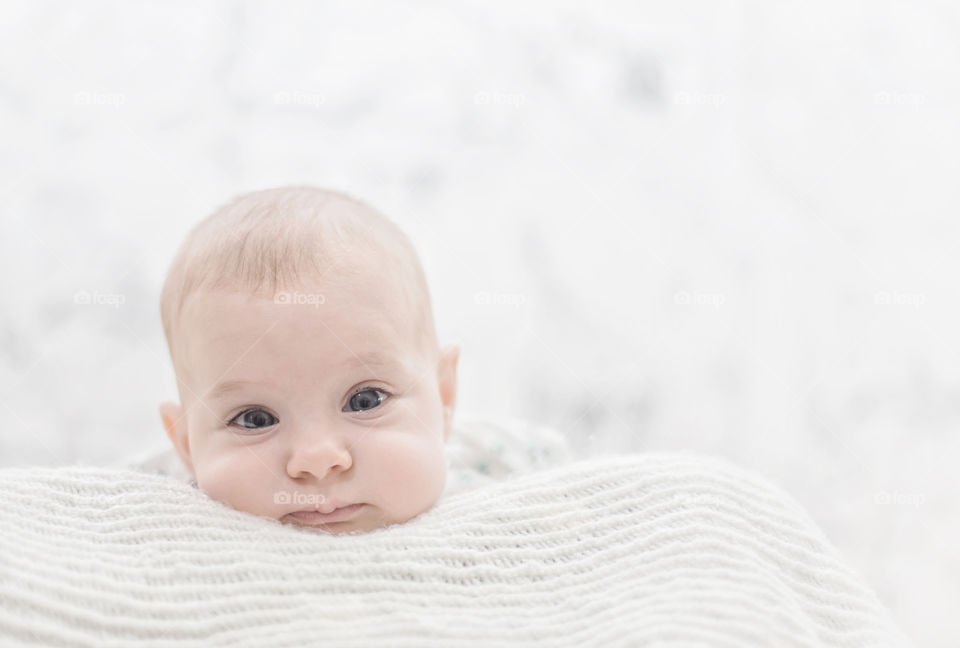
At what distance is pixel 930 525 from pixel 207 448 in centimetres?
114

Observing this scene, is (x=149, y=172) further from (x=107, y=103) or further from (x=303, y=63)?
(x=303, y=63)

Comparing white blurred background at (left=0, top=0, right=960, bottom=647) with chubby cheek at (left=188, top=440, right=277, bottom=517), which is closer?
chubby cheek at (left=188, top=440, right=277, bottom=517)

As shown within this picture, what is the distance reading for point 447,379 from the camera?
48.9 inches

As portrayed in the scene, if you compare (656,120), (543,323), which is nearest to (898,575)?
(543,323)
